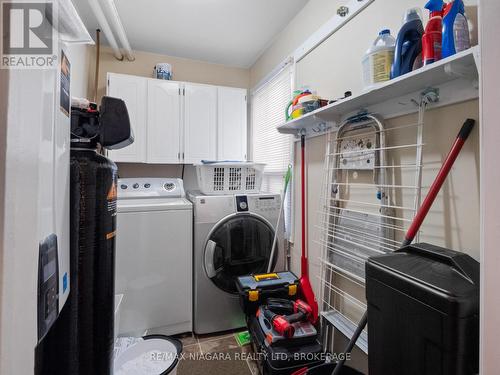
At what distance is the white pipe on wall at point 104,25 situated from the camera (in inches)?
67.3

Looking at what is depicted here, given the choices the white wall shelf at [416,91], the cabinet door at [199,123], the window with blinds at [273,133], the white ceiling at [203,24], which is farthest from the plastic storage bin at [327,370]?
the white ceiling at [203,24]

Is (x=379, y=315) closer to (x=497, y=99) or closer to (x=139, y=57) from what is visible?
(x=497, y=99)

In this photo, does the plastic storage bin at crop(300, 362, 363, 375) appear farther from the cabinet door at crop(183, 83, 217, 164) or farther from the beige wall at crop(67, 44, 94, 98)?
the beige wall at crop(67, 44, 94, 98)

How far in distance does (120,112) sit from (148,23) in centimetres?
191

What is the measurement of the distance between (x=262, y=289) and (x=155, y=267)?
82cm

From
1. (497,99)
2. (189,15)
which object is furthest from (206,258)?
(189,15)

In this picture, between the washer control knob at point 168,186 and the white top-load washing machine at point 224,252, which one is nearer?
the white top-load washing machine at point 224,252

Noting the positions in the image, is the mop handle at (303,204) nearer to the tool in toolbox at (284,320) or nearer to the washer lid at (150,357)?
the tool in toolbox at (284,320)

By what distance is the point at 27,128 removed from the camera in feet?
1.19

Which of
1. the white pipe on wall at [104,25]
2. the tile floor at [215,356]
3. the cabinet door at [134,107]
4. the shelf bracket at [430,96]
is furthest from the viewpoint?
the cabinet door at [134,107]

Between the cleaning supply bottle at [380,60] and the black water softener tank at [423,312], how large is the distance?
71 cm

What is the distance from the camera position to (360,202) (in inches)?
55.7

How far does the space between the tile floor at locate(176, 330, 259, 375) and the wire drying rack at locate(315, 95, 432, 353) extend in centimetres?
57

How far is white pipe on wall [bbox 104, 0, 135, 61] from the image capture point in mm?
1728
